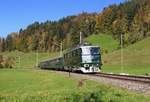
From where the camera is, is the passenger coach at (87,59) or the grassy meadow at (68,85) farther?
the passenger coach at (87,59)

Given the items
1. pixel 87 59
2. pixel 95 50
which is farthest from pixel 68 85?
pixel 95 50

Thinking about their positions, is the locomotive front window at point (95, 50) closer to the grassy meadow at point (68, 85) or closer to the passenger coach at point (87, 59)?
the passenger coach at point (87, 59)

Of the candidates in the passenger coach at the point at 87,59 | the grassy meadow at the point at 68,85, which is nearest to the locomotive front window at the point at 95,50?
the passenger coach at the point at 87,59

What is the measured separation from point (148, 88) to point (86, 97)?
9.76 meters

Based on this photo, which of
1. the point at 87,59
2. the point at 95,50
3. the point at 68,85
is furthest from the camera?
the point at 95,50

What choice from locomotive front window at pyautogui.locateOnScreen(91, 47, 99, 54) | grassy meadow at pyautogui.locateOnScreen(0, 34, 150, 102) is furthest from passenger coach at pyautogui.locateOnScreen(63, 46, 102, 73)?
grassy meadow at pyautogui.locateOnScreen(0, 34, 150, 102)

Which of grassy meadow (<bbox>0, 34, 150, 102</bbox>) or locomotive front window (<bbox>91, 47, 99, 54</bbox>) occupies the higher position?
locomotive front window (<bbox>91, 47, 99, 54</bbox>)

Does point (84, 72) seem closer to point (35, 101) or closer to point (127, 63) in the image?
point (35, 101)

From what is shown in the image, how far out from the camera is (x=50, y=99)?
22.2 meters

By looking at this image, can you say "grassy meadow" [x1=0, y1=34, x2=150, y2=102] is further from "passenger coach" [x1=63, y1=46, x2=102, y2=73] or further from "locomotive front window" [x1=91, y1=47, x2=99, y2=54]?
"locomotive front window" [x1=91, y1=47, x2=99, y2=54]

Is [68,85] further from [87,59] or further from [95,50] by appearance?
[95,50]

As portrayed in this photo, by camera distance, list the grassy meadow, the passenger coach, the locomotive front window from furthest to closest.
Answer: the locomotive front window, the passenger coach, the grassy meadow

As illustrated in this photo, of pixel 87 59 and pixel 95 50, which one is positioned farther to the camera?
pixel 95 50

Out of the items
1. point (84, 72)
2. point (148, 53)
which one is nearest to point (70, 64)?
point (84, 72)
